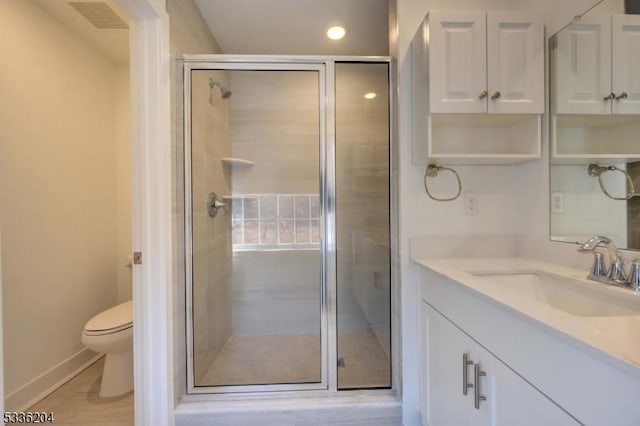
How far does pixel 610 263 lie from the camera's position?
108 centimetres

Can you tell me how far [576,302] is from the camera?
1.14m

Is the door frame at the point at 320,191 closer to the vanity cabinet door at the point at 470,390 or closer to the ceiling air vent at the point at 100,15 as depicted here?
the vanity cabinet door at the point at 470,390

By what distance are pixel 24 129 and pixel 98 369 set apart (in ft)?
5.54

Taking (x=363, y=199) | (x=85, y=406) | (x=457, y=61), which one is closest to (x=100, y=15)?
(x=363, y=199)

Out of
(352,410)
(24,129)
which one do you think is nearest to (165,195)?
(24,129)

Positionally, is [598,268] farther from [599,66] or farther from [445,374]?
[599,66]

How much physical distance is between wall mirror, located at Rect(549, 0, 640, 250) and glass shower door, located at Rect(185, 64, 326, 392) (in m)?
1.19

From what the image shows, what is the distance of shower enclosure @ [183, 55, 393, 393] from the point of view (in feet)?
5.86

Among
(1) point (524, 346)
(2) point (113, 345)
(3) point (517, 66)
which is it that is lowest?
(2) point (113, 345)

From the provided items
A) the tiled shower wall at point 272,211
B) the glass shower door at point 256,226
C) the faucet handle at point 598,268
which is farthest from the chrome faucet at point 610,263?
the tiled shower wall at point 272,211

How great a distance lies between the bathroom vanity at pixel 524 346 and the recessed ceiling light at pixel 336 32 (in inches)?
67.8

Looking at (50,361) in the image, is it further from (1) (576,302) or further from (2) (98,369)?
(1) (576,302)

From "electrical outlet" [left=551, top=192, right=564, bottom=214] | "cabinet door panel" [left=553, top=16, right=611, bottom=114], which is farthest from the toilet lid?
"cabinet door panel" [left=553, top=16, right=611, bottom=114]

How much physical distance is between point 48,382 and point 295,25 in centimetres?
283
